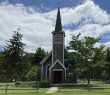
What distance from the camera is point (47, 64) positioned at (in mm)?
24516

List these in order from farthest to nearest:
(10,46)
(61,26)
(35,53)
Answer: (35,53), (10,46), (61,26)

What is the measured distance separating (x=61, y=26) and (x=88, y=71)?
11611 millimetres

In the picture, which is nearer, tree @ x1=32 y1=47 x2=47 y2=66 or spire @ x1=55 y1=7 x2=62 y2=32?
spire @ x1=55 y1=7 x2=62 y2=32

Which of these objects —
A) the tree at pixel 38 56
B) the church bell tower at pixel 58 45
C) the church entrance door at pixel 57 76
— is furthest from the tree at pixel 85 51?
the tree at pixel 38 56

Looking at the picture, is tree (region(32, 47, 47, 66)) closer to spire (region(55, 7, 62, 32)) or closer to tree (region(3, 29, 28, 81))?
tree (region(3, 29, 28, 81))

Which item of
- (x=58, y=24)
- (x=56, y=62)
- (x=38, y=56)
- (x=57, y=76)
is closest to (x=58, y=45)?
(x=56, y=62)

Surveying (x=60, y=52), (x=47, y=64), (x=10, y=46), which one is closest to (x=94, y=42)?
(x=60, y=52)

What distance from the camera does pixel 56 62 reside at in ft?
74.1

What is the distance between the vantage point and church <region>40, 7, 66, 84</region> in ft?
73.8

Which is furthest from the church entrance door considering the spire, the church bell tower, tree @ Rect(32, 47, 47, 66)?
tree @ Rect(32, 47, 47, 66)

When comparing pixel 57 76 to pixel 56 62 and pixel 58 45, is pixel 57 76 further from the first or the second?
pixel 58 45

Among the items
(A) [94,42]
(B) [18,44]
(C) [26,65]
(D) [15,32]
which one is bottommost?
(C) [26,65]

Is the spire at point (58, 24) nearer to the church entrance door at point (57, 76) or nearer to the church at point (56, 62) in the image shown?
the church at point (56, 62)

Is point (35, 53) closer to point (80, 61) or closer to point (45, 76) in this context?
point (45, 76)
